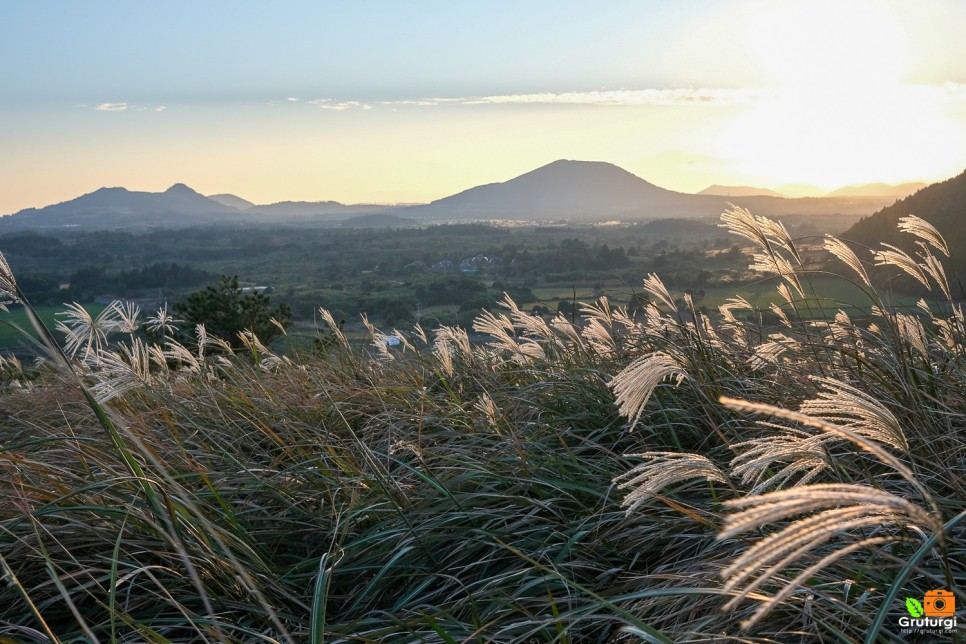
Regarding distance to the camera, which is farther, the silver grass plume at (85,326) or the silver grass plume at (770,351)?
the silver grass plume at (85,326)

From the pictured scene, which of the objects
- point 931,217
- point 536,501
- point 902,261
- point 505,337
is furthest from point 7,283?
point 931,217

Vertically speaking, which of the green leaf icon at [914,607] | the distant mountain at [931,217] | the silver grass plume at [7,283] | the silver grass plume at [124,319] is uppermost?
the silver grass plume at [7,283]

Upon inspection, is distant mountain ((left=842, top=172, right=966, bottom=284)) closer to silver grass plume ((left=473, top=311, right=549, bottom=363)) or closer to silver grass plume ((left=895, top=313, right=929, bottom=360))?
silver grass plume ((left=473, top=311, right=549, bottom=363))

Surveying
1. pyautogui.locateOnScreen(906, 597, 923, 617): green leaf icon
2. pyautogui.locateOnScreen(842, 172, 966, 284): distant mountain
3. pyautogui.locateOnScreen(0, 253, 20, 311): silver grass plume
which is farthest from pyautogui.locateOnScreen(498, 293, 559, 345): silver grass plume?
pyautogui.locateOnScreen(842, 172, 966, 284): distant mountain

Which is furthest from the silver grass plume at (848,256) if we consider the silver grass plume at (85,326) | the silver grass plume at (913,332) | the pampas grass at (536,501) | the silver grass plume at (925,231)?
the silver grass plume at (85,326)

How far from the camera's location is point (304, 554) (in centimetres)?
282

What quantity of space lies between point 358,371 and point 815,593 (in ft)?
13.2

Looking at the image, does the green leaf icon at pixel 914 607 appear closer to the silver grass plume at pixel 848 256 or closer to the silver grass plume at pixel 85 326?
the silver grass plume at pixel 848 256

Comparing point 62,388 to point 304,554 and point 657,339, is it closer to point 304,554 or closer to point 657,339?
point 304,554

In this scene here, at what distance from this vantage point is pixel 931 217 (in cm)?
2658

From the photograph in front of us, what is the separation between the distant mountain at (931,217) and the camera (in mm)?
21906

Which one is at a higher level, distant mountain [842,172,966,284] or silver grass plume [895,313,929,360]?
silver grass plume [895,313,929,360]

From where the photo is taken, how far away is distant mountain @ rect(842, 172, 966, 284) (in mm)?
21906

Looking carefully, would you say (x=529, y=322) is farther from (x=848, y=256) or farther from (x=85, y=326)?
(x=85, y=326)
